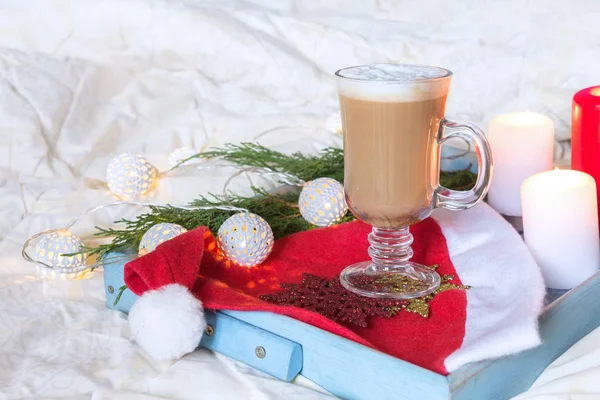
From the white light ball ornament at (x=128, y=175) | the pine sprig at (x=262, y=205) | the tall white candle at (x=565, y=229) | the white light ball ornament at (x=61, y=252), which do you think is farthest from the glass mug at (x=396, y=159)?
the white light ball ornament at (x=128, y=175)

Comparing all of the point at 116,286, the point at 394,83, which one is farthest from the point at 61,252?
the point at 394,83

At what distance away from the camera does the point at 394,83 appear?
1180 mm

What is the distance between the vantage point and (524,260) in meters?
1.28

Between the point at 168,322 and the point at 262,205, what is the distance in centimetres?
48

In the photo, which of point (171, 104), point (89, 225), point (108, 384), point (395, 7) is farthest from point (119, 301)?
point (395, 7)

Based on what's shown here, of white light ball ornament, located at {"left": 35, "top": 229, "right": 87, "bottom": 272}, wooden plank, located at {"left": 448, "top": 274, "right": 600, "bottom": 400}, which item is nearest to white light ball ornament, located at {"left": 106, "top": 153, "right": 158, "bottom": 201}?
white light ball ornament, located at {"left": 35, "top": 229, "right": 87, "bottom": 272}

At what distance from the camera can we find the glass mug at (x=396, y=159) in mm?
1208

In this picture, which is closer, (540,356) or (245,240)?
(540,356)

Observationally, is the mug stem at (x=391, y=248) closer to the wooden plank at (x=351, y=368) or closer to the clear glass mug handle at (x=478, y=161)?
the clear glass mug handle at (x=478, y=161)

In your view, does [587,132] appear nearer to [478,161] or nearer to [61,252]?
[478,161]

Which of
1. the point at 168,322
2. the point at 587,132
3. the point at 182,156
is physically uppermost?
the point at 587,132

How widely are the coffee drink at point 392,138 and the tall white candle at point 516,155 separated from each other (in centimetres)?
34

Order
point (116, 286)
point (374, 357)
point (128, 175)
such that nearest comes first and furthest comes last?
point (374, 357), point (116, 286), point (128, 175)

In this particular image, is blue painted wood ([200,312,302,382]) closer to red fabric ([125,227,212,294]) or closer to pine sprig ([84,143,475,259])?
red fabric ([125,227,212,294])
